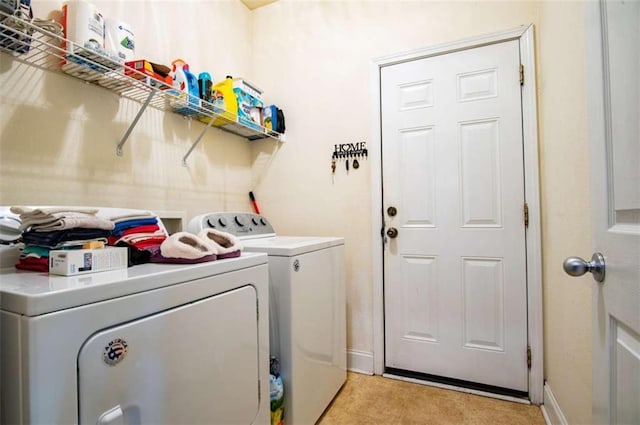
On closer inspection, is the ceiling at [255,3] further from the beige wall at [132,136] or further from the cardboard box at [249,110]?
the cardboard box at [249,110]

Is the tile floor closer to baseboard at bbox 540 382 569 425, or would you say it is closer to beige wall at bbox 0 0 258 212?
baseboard at bbox 540 382 569 425

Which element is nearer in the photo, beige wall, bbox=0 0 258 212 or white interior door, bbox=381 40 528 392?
beige wall, bbox=0 0 258 212

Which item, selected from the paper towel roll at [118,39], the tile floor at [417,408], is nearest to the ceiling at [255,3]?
the paper towel roll at [118,39]

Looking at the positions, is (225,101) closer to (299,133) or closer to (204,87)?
(204,87)

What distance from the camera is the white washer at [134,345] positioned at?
56 cm

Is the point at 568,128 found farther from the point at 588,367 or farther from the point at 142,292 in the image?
the point at 142,292

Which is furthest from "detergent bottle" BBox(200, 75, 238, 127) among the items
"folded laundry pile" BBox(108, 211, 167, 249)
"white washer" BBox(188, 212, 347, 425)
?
"folded laundry pile" BBox(108, 211, 167, 249)

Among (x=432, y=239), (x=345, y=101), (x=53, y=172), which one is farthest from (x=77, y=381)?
(x=345, y=101)

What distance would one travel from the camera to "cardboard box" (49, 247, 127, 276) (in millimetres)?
747

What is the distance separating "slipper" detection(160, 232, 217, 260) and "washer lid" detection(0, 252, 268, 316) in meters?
0.03

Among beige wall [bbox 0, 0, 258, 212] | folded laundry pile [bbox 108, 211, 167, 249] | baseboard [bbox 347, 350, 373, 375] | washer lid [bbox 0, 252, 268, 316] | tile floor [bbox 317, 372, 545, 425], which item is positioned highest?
beige wall [bbox 0, 0, 258, 212]

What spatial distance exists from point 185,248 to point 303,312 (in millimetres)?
683

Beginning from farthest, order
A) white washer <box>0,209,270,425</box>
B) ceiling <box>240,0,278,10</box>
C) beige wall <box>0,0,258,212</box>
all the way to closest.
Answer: ceiling <box>240,0,278,10</box>
beige wall <box>0,0,258,212</box>
white washer <box>0,209,270,425</box>

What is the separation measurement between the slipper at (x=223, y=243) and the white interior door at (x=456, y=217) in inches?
46.2
